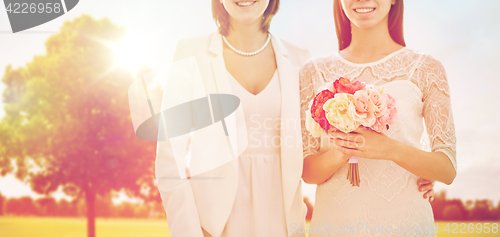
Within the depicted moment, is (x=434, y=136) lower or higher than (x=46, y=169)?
higher

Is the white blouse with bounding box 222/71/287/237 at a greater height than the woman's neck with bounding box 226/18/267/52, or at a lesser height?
lesser

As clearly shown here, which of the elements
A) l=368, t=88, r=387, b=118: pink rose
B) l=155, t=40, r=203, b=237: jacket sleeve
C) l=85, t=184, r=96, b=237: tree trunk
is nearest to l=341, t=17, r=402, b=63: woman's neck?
l=368, t=88, r=387, b=118: pink rose

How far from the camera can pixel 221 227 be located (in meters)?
2.47

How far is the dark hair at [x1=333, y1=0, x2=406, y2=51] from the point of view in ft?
8.55

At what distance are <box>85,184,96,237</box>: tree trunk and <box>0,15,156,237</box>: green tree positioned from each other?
2 centimetres

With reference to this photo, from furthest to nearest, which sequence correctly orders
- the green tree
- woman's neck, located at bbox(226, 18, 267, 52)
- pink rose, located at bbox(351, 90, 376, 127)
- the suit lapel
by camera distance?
1. the green tree
2. woman's neck, located at bbox(226, 18, 267, 52)
3. the suit lapel
4. pink rose, located at bbox(351, 90, 376, 127)

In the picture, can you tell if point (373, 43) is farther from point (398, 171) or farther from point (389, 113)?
point (398, 171)

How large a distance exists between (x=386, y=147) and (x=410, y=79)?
553 millimetres

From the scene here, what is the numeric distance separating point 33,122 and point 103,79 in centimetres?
178

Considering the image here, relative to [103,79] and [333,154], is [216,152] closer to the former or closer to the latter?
[333,154]

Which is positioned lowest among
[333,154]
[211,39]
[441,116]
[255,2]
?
[333,154]

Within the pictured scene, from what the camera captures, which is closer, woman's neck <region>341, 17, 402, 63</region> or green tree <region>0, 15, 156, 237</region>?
woman's neck <region>341, 17, 402, 63</region>

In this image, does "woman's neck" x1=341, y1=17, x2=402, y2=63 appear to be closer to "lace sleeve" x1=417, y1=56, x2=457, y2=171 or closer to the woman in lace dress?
the woman in lace dress

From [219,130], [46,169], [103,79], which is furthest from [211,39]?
[46,169]
